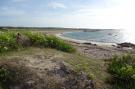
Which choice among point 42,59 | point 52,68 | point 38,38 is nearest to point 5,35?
point 38,38

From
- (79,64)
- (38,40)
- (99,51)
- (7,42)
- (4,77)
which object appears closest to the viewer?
(4,77)

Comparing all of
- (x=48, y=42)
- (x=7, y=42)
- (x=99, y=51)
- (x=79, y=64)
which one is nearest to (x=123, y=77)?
(x=79, y=64)

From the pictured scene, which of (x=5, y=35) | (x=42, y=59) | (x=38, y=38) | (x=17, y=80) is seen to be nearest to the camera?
(x=17, y=80)

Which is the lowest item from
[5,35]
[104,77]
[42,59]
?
[104,77]

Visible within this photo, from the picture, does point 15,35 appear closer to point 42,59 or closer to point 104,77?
point 42,59

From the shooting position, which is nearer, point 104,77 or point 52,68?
point 52,68

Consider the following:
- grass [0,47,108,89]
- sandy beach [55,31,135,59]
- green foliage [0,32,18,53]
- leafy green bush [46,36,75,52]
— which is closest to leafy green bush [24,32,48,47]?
leafy green bush [46,36,75,52]

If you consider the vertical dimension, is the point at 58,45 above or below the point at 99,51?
above

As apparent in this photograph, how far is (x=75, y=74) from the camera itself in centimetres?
761

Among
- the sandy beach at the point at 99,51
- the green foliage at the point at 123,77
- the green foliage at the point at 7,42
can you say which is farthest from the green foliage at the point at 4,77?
the sandy beach at the point at 99,51

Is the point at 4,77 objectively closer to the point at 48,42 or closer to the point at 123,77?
the point at 123,77

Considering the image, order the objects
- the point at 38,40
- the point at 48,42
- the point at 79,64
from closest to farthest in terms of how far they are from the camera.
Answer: the point at 79,64 → the point at 38,40 → the point at 48,42

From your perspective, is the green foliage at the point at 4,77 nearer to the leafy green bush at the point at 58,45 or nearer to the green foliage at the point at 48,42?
the green foliage at the point at 48,42

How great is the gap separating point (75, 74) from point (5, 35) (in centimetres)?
375
